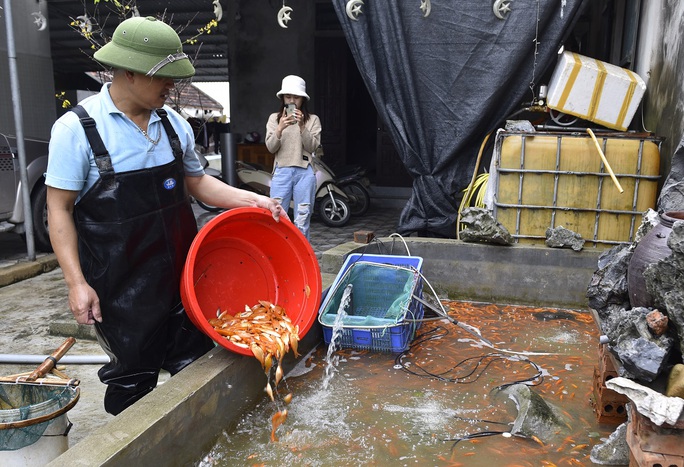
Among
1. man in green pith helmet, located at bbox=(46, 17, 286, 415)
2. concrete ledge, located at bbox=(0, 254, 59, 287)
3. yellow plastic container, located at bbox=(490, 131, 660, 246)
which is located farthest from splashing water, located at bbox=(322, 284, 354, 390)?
concrete ledge, located at bbox=(0, 254, 59, 287)

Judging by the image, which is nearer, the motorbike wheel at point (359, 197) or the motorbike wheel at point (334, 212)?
the motorbike wheel at point (334, 212)

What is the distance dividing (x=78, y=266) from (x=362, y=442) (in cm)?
185

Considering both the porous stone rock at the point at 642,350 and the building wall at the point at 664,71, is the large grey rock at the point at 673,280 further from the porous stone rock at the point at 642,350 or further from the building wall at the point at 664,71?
the building wall at the point at 664,71

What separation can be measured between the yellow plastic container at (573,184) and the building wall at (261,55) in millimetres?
6941

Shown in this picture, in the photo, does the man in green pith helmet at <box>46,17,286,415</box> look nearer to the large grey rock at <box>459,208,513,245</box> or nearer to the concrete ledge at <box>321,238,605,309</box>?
the concrete ledge at <box>321,238,605,309</box>

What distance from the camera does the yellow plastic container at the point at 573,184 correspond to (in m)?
5.77

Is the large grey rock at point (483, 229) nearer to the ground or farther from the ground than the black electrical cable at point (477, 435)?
farther from the ground

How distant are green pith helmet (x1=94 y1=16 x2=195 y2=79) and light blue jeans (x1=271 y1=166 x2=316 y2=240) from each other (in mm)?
3764

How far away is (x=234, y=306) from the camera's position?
12.0 ft

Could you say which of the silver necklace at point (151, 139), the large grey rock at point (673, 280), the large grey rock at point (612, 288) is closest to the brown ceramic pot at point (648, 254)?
the large grey rock at point (673, 280)

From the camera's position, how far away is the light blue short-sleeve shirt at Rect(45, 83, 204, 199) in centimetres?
254

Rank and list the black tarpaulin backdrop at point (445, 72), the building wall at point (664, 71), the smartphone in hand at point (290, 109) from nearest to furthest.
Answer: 1. the building wall at point (664, 71)
2. the smartphone in hand at point (290, 109)
3. the black tarpaulin backdrop at point (445, 72)

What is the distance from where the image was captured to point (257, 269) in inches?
150

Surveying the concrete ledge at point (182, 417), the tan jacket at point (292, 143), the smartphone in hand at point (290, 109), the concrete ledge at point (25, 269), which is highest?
the smartphone in hand at point (290, 109)
